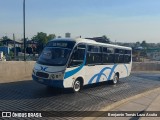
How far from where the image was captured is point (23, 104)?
34.0 feet

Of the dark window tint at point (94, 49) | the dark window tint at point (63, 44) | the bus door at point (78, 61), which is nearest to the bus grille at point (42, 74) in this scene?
the bus door at point (78, 61)

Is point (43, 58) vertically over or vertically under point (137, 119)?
over

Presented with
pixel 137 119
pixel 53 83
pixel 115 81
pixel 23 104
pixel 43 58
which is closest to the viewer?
pixel 137 119

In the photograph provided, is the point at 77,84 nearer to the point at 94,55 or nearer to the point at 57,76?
the point at 57,76

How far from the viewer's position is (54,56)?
521 inches

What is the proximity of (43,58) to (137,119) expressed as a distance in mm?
6434

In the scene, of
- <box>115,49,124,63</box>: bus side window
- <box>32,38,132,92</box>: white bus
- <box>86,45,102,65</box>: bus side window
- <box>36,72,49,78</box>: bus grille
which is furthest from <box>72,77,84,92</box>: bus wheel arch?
<box>115,49,124,63</box>: bus side window

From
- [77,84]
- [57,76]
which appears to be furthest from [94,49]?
[57,76]

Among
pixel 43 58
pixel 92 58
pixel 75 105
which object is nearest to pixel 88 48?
pixel 92 58

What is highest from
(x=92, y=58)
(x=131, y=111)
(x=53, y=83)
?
(x=92, y=58)

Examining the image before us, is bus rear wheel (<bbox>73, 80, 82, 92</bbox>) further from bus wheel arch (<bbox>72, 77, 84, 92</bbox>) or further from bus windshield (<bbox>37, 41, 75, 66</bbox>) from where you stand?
bus windshield (<bbox>37, 41, 75, 66</bbox>)

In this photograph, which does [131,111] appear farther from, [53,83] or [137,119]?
[53,83]

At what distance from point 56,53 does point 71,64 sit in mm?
1034

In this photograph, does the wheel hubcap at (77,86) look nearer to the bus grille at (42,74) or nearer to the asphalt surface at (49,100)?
the asphalt surface at (49,100)
